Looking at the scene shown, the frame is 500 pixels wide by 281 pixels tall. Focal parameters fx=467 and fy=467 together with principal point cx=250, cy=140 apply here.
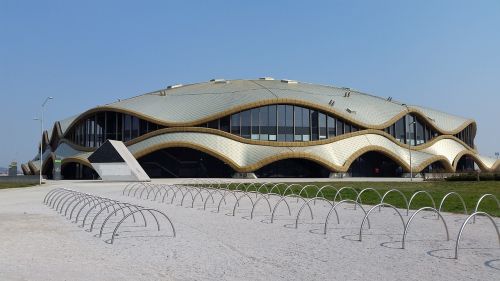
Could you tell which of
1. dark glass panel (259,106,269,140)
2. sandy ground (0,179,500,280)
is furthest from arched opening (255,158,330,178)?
sandy ground (0,179,500,280)

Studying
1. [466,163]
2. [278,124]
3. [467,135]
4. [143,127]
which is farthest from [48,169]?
[467,135]

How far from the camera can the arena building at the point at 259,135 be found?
219 feet

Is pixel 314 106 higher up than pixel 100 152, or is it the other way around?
pixel 314 106

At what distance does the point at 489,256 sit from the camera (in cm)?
1078

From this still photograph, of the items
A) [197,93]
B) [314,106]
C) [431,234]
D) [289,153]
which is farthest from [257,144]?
[431,234]

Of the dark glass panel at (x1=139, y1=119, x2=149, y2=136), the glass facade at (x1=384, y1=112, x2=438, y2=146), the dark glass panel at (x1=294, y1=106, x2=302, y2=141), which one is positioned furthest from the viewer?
the glass facade at (x1=384, y1=112, x2=438, y2=146)

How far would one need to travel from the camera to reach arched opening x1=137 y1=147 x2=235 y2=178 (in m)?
68.4

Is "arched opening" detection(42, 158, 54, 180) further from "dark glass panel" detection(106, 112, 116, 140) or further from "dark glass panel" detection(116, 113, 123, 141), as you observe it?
"dark glass panel" detection(116, 113, 123, 141)

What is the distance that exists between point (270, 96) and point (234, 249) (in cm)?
5988

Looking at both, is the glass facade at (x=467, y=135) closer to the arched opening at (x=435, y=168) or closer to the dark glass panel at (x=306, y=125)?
the arched opening at (x=435, y=168)

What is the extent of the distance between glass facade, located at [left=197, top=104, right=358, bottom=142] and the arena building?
0.15m

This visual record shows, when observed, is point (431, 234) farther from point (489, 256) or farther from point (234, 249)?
point (234, 249)

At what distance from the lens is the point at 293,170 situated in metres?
68.9

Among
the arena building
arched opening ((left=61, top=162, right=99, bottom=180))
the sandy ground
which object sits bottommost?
the sandy ground
